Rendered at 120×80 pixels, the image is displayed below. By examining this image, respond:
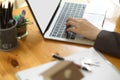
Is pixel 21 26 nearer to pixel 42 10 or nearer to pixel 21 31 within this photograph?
pixel 21 31

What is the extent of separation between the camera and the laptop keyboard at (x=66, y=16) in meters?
1.05

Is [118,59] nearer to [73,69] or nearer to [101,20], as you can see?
[101,20]

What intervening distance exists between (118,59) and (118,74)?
116 millimetres

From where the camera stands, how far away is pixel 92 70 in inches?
33.2

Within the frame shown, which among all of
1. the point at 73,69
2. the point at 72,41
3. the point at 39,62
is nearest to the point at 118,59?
the point at 72,41

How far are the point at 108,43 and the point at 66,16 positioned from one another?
1.06 ft

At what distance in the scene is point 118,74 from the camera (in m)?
0.83

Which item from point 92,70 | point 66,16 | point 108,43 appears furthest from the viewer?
point 66,16

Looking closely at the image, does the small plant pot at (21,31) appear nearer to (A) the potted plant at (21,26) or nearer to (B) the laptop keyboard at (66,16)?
(A) the potted plant at (21,26)

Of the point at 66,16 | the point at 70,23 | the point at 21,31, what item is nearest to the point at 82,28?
the point at 70,23

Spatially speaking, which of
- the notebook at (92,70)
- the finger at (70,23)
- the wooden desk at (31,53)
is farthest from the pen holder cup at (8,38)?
the finger at (70,23)

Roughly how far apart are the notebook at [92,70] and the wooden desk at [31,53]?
32 millimetres

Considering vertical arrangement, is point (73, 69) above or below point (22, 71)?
above

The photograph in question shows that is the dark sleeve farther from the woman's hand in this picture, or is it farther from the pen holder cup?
the pen holder cup
